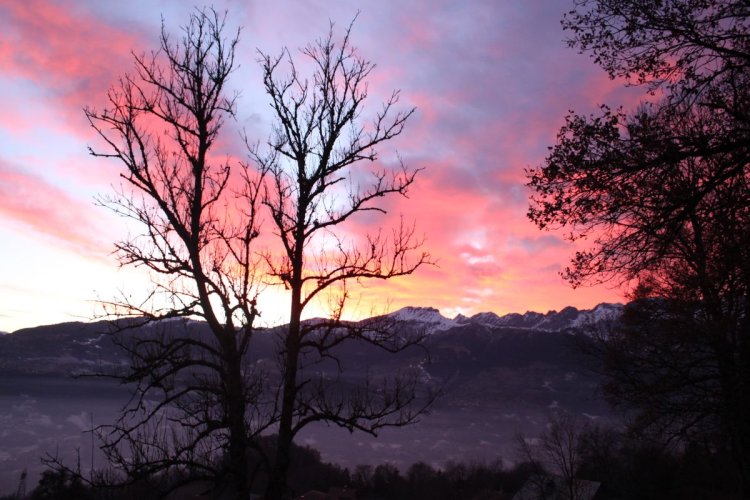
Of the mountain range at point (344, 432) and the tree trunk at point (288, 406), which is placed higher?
the tree trunk at point (288, 406)

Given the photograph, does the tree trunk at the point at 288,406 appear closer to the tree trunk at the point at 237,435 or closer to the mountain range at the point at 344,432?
the tree trunk at the point at 237,435

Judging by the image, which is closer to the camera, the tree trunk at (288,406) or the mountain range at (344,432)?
the tree trunk at (288,406)

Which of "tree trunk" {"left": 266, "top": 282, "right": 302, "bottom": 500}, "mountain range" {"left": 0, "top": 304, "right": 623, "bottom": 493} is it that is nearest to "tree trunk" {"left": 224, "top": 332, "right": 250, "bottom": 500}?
"tree trunk" {"left": 266, "top": 282, "right": 302, "bottom": 500}

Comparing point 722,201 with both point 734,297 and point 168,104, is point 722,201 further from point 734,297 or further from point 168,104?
point 168,104

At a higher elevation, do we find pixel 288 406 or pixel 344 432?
pixel 288 406

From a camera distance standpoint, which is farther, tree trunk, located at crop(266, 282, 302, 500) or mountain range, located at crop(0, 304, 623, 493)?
mountain range, located at crop(0, 304, 623, 493)

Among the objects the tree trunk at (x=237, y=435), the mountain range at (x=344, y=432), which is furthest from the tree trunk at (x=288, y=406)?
the mountain range at (x=344, y=432)

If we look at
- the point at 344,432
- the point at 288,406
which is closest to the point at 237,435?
the point at 288,406

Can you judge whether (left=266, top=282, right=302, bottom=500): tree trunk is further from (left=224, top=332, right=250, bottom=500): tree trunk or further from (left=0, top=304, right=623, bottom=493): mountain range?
(left=0, top=304, right=623, bottom=493): mountain range

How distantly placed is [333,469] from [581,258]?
6860cm

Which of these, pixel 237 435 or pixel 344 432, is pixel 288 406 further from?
pixel 344 432

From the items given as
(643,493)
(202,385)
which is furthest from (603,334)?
(643,493)

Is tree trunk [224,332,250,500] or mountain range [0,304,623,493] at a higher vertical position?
tree trunk [224,332,250,500]

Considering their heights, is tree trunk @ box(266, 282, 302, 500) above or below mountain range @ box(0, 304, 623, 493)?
above
